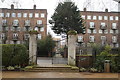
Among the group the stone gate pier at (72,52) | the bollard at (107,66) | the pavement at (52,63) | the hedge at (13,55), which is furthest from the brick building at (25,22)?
the bollard at (107,66)

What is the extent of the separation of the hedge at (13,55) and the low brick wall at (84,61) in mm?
5001

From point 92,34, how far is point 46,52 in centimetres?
2748

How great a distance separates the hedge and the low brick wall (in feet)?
16.4

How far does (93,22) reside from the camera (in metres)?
58.9

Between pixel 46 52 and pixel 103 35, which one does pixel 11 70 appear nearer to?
pixel 46 52

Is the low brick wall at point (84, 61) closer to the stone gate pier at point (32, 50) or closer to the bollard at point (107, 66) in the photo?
the bollard at point (107, 66)

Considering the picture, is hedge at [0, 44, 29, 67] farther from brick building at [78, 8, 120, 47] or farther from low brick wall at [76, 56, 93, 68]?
brick building at [78, 8, 120, 47]

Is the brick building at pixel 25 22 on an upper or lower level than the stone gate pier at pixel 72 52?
upper

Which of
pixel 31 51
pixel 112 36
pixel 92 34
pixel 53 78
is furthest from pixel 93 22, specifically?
pixel 53 78

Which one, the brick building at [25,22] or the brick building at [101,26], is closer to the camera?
the brick building at [25,22]

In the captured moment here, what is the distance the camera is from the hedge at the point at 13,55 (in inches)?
620

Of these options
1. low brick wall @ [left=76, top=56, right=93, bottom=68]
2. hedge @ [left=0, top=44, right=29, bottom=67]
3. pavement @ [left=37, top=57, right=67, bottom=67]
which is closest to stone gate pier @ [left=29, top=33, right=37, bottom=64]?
hedge @ [left=0, top=44, right=29, bottom=67]

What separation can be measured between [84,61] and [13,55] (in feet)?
21.6

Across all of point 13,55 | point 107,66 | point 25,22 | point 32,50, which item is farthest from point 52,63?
point 25,22
